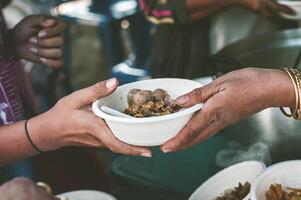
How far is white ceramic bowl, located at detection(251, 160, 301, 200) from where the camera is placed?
1187mm

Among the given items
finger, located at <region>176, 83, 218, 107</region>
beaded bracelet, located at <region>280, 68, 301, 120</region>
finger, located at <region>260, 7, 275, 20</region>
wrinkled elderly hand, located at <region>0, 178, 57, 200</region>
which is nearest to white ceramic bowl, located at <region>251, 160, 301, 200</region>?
beaded bracelet, located at <region>280, 68, 301, 120</region>

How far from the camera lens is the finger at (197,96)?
1.10 m

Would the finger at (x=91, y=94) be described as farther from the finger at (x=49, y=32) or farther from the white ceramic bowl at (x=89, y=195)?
the finger at (x=49, y=32)

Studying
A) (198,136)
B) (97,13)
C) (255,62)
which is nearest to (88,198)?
(198,136)

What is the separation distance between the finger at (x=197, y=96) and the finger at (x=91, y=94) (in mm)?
154

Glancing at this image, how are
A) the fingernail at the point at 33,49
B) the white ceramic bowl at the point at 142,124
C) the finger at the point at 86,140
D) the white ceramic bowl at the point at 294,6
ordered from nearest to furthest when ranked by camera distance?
1. the white ceramic bowl at the point at 142,124
2. the finger at the point at 86,140
3. the fingernail at the point at 33,49
4. the white ceramic bowl at the point at 294,6

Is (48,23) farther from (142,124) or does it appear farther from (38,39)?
(142,124)

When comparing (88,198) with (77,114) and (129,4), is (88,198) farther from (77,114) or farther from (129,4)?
(129,4)

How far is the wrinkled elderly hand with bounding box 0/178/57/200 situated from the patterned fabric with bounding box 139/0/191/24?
1021 millimetres

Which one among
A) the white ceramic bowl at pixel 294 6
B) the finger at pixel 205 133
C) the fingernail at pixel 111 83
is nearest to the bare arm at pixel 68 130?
the fingernail at pixel 111 83

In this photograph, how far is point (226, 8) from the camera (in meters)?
2.10

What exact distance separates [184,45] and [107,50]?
124 cm

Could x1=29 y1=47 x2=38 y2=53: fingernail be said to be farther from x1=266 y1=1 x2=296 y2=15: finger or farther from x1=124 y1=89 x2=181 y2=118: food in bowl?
x1=266 y1=1 x2=296 y2=15: finger

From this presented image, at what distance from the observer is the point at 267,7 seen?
6.59ft
